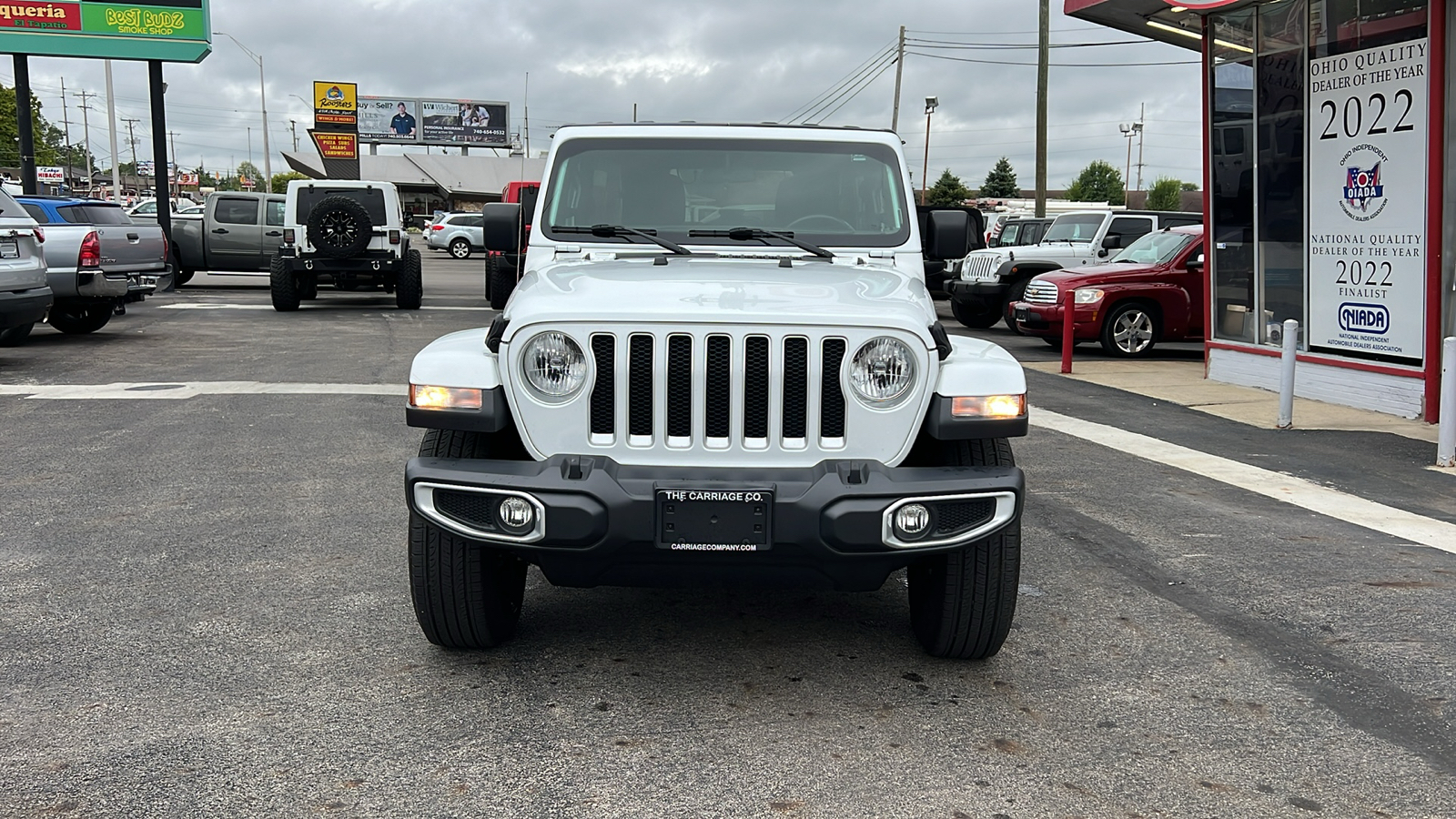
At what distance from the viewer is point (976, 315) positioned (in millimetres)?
18266

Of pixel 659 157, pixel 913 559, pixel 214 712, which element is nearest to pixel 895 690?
pixel 913 559

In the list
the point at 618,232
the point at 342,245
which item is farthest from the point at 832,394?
the point at 342,245

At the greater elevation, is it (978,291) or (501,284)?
(501,284)

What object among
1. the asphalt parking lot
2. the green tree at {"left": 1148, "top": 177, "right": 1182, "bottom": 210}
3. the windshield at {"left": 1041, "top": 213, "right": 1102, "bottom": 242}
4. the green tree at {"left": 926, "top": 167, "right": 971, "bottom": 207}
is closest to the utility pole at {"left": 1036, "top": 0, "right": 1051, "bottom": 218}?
the windshield at {"left": 1041, "top": 213, "right": 1102, "bottom": 242}

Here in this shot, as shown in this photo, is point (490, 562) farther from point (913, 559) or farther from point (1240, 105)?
point (1240, 105)

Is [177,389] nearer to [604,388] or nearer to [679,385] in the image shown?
[604,388]

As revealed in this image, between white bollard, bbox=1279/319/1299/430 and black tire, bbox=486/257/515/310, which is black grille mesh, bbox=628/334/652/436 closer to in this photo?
white bollard, bbox=1279/319/1299/430

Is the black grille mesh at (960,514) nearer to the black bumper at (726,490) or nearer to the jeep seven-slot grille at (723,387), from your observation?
the black bumper at (726,490)

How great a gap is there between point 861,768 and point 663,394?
119 centimetres

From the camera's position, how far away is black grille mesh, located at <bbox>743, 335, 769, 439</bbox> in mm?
3662

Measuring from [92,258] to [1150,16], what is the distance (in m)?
11.8

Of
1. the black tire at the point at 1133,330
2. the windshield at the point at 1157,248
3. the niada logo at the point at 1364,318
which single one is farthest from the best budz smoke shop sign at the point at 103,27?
the niada logo at the point at 1364,318

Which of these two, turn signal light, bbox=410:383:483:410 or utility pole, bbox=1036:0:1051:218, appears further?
utility pole, bbox=1036:0:1051:218

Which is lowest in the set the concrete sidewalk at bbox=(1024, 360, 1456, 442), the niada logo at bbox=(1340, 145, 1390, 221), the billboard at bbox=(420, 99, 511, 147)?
the concrete sidewalk at bbox=(1024, 360, 1456, 442)
